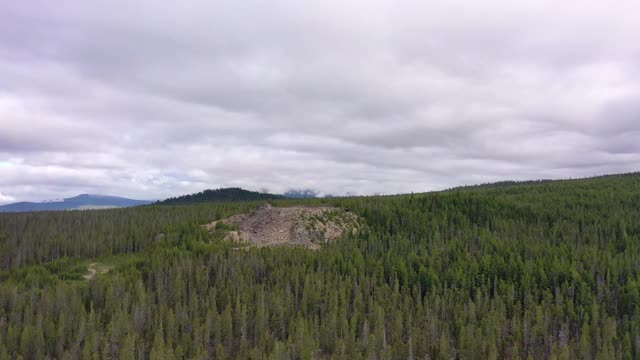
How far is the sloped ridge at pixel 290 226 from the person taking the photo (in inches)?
1987

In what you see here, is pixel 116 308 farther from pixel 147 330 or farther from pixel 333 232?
pixel 333 232

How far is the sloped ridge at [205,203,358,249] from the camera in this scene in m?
50.5

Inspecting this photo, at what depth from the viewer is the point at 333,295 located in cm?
2691

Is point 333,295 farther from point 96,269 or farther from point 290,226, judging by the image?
point 96,269

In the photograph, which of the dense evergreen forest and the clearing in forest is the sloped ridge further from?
the clearing in forest

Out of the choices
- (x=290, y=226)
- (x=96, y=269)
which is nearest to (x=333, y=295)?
(x=290, y=226)

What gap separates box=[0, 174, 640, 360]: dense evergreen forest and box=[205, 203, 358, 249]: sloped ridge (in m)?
3.15

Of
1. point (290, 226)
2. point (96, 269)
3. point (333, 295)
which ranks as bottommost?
point (96, 269)

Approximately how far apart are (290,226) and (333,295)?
88.4ft

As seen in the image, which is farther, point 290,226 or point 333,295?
point 290,226

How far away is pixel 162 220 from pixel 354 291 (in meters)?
48.2

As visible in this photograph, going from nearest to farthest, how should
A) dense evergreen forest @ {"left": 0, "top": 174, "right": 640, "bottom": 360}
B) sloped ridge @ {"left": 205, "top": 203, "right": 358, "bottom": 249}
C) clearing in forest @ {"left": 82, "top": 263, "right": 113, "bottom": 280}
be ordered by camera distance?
dense evergreen forest @ {"left": 0, "top": 174, "right": 640, "bottom": 360}, clearing in forest @ {"left": 82, "top": 263, "right": 113, "bottom": 280}, sloped ridge @ {"left": 205, "top": 203, "right": 358, "bottom": 249}

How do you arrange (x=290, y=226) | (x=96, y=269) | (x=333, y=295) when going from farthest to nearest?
(x=290, y=226) → (x=96, y=269) → (x=333, y=295)

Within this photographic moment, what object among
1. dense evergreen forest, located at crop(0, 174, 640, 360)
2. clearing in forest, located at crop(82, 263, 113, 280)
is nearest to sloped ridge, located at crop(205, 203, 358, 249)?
dense evergreen forest, located at crop(0, 174, 640, 360)
